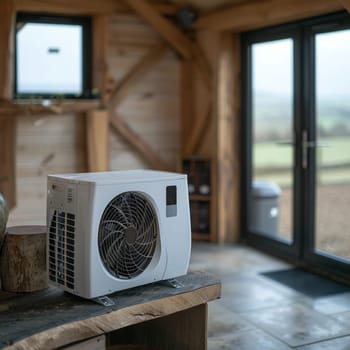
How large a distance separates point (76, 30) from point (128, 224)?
3.85m

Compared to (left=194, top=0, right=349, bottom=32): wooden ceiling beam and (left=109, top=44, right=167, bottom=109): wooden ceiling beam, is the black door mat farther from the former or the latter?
(left=109, top=44, right=167, bottom=109): wooden ceiling beam

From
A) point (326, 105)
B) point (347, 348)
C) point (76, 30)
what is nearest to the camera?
point (347, 348)

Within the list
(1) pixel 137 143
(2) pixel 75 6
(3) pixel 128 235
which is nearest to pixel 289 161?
(1) pixel 137 143

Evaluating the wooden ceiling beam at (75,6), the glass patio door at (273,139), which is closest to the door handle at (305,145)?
the glass patio door at (273,139)

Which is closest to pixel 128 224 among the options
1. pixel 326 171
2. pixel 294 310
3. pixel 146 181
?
pixel 146 181

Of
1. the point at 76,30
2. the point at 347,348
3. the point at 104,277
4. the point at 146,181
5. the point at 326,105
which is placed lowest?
the point at 347,348

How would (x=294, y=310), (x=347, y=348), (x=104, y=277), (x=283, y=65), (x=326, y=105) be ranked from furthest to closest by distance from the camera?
(x=283, y=65) → (x=326, y=105) → (x=294, y=310) → (x=347, y=348) → (x=104, y=277)

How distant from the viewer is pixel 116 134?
6.00 meters

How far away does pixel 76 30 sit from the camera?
5.79m

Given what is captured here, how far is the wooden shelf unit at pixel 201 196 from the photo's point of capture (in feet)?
19.6

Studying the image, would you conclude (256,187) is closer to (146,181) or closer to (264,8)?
(264,8)

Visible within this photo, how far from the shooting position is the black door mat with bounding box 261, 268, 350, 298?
14.5 ft

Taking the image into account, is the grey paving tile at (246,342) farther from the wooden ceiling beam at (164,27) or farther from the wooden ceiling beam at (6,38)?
the wooden ceiling beam at (164,27)

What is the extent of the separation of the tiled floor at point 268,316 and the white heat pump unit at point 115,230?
115 cm
